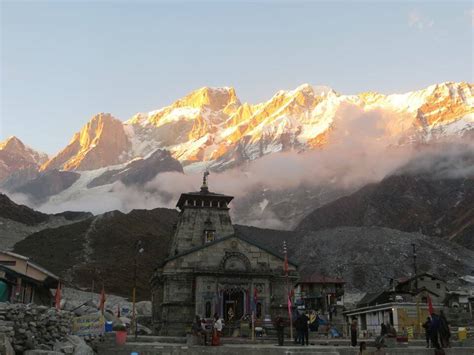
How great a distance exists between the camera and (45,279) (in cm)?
4403

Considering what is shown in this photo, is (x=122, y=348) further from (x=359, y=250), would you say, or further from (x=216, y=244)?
(x=359, y=250)

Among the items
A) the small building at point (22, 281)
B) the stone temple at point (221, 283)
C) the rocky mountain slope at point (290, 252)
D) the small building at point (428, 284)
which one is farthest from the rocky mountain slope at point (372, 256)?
the small building at point (22, 281)

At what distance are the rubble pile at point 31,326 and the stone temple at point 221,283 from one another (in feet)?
77.9

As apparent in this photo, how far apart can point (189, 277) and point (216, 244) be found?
4.10 metres

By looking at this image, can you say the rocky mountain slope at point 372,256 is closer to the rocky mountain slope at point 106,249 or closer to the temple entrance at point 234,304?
the rocky mountain slope at point 106,249

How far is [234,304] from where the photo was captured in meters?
49.4

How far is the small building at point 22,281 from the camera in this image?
33.3 meters

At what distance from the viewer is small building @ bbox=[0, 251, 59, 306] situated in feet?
109

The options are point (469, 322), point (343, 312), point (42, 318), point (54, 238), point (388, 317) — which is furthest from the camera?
point (54, 238)

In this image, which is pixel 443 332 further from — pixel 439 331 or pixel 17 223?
pixel 17 223

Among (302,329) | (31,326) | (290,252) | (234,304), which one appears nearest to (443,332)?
(302,329)

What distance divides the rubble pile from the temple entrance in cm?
2553

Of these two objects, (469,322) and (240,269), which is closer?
(240,269)

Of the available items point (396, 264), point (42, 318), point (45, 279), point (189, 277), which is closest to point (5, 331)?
point (42, 318)
